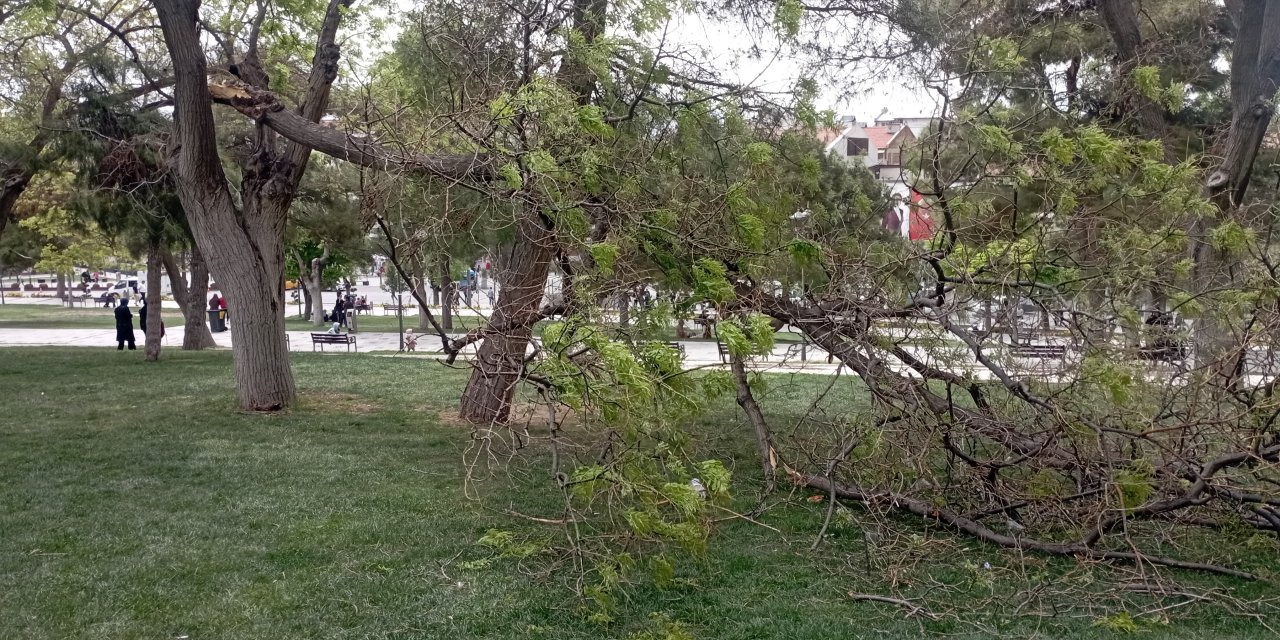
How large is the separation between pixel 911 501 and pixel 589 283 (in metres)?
2.53

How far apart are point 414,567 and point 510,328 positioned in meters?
1.58

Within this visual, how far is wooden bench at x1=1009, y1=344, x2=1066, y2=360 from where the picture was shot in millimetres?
6090

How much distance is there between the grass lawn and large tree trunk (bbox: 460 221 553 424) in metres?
0.65

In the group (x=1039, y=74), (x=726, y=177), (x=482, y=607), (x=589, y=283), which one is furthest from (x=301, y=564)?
(x=1039, y=74)

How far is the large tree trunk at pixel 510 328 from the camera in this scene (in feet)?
18.6

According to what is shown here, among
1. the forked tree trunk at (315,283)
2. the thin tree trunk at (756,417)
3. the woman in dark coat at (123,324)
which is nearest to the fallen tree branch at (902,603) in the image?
the thin tree trunk at (756,417)

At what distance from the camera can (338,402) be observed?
1262cm

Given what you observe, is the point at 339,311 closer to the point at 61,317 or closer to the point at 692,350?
the point at 61,317

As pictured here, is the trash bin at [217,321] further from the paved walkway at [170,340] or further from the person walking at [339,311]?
the person walking at [339,311]

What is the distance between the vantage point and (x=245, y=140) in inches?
606

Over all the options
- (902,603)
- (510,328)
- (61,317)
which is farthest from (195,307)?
(61,317)

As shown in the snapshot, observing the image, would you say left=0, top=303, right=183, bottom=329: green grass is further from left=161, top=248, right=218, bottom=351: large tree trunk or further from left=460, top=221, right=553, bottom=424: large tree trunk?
left=460, top=221, right=553, bottom=424: large tree trunk

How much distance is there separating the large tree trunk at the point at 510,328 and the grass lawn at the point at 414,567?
0.65 metres

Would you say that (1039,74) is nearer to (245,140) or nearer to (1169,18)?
(1169,18)
